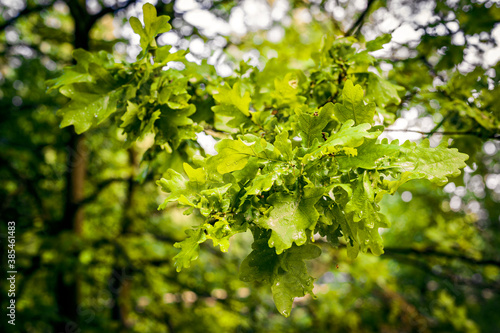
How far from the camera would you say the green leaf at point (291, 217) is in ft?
3.02

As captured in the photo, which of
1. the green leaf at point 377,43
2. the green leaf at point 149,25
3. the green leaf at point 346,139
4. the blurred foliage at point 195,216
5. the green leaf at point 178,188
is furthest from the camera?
the blurred foliage at point 195,216

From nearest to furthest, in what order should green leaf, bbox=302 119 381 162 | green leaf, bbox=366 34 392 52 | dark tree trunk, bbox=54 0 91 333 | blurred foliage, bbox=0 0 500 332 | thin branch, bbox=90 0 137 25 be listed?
green leaf, bbox=302 119 381 162, green leaf, bbox=366 34 392 52, blurred foliage, bbox=0 0 500 332, thin branch, bbox=90 0 137 25, dark tree trunk, bbox=54 0 91 333

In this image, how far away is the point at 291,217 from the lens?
3.09 ft

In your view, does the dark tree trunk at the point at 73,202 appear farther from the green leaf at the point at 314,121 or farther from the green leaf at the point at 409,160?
the green leaf at the point at 409,160

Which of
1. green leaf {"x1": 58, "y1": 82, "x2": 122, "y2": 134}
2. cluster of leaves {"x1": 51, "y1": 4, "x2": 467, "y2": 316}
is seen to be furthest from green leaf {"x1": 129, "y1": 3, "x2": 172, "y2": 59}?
green leaf {"x1": 58, "y1": 82, "x2": 122, "y2": 134}

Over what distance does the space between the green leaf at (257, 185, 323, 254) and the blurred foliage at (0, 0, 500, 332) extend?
645 millimetres

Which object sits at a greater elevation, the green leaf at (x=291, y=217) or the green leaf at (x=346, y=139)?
the green leaf at (x=346, y=139)

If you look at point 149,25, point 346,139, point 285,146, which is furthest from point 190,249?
point 149,25

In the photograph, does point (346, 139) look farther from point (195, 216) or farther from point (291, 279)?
point (195, 216)

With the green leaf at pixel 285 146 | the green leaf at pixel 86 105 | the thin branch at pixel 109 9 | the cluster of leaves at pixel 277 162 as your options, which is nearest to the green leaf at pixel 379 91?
the cluster of leaves at pixel 277 162

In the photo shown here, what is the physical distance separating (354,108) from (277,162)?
325mm

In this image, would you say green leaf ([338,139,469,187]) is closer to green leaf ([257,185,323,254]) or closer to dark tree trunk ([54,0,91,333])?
green leaf ([257,185,323,254])

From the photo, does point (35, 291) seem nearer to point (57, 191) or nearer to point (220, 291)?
point (57, 191)

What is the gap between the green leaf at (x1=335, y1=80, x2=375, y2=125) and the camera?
107 cm
